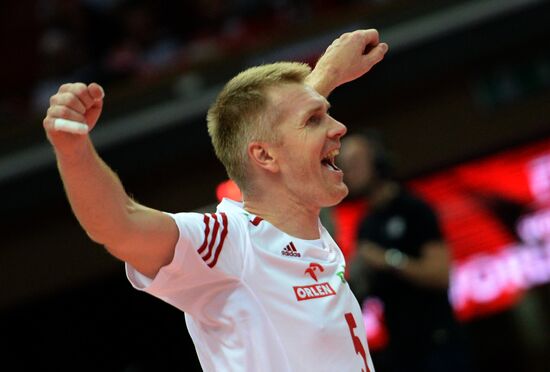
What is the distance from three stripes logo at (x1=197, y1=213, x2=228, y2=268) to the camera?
272 centimetres

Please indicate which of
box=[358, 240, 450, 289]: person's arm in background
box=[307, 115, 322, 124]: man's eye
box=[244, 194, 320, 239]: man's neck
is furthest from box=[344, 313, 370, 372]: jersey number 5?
box=[358, 240, 450, 289]: person's arm in background

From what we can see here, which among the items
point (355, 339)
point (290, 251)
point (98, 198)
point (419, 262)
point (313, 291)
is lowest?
point (419, 262)

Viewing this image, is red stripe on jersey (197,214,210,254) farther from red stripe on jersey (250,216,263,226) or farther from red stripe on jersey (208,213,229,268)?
red stripe on jersey (250,216,263,226)

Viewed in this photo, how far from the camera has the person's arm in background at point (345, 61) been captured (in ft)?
11.3

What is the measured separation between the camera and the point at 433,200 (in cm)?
769

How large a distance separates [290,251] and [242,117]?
0.44m

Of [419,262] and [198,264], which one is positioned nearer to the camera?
[198,264]

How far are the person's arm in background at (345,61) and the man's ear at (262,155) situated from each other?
0.43 metres

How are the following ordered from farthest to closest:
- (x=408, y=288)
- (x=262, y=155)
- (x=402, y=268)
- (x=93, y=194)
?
(x=408, y=288) → (x=402, y=268) → (x=262, y=155) → (x=93, y=194)

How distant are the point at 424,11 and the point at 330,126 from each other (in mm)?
4993

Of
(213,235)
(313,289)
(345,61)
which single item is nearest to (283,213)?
(313,289)

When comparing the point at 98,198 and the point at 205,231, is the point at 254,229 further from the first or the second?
the point at 98,198

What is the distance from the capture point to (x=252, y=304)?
9.29ft

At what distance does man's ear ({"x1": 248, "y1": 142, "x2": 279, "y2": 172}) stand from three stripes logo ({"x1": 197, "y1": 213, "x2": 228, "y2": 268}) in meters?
0.30
